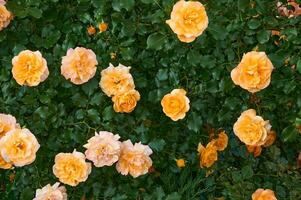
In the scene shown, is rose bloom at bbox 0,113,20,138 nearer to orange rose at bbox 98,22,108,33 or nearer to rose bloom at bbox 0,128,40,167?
rose bloom at bbox 0,128,40,167

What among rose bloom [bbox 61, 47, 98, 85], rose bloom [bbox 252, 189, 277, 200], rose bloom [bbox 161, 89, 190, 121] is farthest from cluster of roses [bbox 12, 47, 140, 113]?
rose bloom [bbox 252, 189, 277, 200]

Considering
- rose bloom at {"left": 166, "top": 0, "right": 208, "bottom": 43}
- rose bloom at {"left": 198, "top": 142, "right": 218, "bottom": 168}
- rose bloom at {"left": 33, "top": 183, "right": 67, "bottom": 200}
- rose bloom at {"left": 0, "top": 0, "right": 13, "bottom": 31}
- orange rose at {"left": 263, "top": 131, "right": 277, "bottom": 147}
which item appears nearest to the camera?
rose bloom at {"left": 166, "top": 0, "right": 208, "bottom": 43}

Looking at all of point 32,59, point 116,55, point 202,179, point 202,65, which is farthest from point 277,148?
point 32,59

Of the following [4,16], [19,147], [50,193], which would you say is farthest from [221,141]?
[4,16]

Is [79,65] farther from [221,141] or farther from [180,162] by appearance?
[221,141]

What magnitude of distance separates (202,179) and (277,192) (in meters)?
0.32

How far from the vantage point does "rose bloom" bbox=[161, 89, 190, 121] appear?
234 centimetres

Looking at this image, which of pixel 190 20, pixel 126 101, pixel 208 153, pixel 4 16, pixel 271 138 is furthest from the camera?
pixel 271 138

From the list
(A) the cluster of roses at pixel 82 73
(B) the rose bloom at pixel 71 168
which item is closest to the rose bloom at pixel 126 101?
(A) the cluster of roses at pixel 82 73

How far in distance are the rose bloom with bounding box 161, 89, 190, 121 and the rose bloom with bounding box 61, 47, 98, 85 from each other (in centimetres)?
30

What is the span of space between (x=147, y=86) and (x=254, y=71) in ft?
1.52

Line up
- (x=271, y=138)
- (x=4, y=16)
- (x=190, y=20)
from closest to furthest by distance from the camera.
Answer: (x=190, y=20)
(x=4, y=16)
(x=271, y=138)

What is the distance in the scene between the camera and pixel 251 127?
2393 mm

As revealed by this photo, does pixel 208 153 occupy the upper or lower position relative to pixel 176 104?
lower
